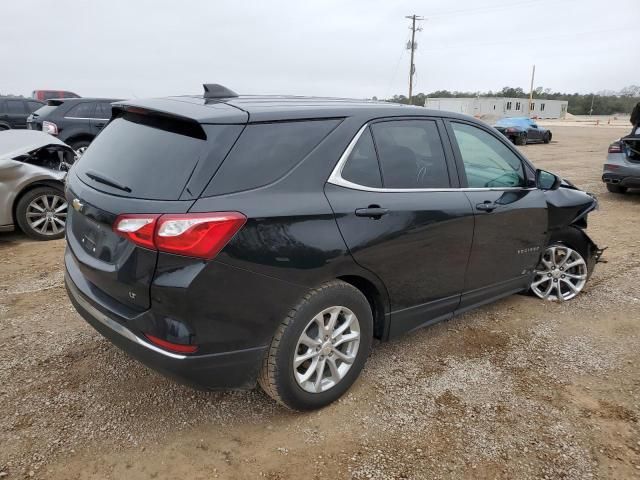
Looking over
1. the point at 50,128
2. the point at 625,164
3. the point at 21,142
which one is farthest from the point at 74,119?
the point at 625,164

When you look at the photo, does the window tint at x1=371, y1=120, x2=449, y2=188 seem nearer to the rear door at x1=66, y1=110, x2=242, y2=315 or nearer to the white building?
the rear door at x1=66, y1=110, x2=242, y2=315

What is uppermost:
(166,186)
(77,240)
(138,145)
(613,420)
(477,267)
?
(138,145)

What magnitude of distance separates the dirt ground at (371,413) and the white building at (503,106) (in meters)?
Answer: 63.8

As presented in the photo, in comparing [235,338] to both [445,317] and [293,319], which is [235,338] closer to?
[293,319]

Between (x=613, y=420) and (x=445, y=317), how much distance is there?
1136 millimetres

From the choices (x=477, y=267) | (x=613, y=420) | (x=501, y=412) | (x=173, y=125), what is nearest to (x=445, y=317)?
(x=477, y=267)

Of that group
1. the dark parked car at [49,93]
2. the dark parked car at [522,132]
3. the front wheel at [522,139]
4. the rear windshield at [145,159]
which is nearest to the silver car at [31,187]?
the rear windshield at [145,159]

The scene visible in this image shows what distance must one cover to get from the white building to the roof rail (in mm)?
64266

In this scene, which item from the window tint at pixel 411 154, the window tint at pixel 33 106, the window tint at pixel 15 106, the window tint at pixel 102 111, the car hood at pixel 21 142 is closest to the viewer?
the window tint at pixel 411 154

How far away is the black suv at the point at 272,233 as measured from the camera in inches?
87.6

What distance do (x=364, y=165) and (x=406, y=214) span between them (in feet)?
1.30

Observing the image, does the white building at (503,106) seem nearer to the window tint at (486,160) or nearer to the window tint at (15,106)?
the window tint at (15,106)

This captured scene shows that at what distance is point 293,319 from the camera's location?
248 cm

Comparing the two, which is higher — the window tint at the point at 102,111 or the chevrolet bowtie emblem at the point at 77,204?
the window tint at the point at 102,111
